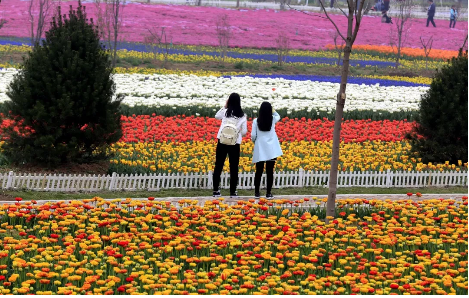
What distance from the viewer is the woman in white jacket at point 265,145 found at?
492 inches

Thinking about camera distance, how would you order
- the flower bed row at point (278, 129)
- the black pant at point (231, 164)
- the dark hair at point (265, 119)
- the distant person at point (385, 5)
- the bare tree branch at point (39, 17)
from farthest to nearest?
the distant person at point (385, 5), the bare tree branch at point (39, 17), the flower bed row at point (278, 129), the black pant at point (231, 164), the dark hair at point (265, 119)

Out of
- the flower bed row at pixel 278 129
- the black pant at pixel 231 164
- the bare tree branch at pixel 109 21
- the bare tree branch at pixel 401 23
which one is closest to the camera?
the black pant at pixel 231 164

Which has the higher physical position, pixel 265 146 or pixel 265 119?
pixel 265 119

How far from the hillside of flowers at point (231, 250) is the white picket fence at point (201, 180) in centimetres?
209

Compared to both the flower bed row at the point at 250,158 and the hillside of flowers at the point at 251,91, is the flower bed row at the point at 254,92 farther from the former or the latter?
the flower bed row at the point at 250,158

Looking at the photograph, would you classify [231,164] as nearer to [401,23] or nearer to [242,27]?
[401,23]

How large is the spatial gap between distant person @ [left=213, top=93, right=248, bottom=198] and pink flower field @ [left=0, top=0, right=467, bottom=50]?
113ft

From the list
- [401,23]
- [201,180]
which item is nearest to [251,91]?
[201,180]

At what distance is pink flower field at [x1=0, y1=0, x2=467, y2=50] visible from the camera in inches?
1932

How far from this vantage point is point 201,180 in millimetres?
13602

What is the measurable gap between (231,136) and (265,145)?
1.82ft

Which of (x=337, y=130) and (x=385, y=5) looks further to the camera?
(x=385, y=5)

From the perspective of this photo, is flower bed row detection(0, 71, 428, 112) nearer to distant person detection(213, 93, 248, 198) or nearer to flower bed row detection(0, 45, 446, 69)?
distant person detection(213, 93, 248, 198)

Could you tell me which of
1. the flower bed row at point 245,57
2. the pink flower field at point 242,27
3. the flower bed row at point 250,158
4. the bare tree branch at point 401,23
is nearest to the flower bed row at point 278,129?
the flower bed row at point 250,158
